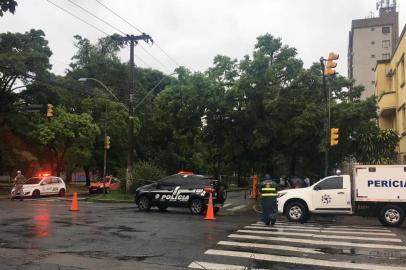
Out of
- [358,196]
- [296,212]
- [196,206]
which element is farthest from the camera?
[196,206]

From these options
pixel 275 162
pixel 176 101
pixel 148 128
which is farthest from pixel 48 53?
pixel 275 162

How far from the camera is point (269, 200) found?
16609mm

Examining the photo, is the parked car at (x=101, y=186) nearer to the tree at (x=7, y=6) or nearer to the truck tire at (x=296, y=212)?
the truck tire at (x=296, y=212)

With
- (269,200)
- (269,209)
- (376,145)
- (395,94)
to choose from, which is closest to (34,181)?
(269,209)

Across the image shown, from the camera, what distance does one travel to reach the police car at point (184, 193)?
2077 cm

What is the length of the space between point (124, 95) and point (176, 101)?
24.0 meters

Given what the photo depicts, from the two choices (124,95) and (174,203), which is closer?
(174,203)

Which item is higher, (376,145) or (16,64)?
(16,64)

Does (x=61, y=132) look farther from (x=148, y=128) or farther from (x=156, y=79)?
(x=156, y=79)

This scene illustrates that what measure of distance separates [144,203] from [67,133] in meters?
24.5

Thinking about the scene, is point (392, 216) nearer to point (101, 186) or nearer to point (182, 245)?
point (182, 245)

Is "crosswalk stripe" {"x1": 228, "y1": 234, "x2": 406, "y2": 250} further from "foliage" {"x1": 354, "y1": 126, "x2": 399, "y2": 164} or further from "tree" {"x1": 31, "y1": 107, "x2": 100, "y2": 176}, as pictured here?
"tree" {"x1": 31, "y1": 107, "x2": 100, "y2": 176}

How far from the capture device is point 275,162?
31.0 meters

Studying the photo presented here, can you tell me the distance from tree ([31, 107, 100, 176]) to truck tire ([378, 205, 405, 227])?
32.4m
